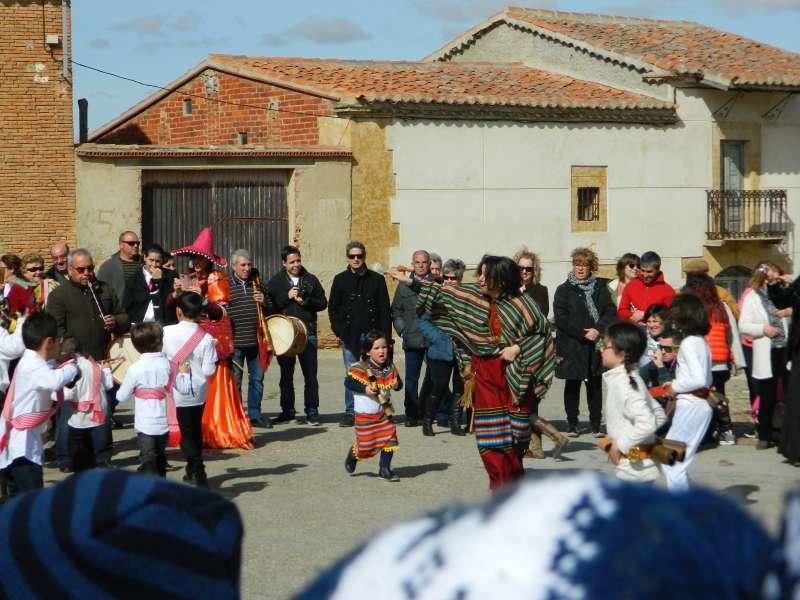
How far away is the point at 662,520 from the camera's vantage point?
76 cm

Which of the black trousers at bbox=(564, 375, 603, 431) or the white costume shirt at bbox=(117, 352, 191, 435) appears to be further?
the black trousers at bbox=(564, 375, 603, 431)

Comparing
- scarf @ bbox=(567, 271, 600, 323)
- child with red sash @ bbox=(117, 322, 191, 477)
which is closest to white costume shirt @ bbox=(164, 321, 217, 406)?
child with red sash @ bbox=(117, 322, 191, 477)

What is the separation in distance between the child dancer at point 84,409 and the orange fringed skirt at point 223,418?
192 cm

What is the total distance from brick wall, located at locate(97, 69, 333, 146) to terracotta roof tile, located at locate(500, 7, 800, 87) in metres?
6.25

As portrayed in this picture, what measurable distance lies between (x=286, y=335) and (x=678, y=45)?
16.5 meters

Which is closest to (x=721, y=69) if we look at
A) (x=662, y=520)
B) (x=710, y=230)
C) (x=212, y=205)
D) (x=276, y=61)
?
(x=710, y=230)

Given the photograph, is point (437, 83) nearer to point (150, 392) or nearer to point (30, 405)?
point (150, 392)

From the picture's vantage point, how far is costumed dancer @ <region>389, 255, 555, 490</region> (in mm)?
8492

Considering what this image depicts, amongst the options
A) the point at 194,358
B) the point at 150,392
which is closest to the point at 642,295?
the point at 194,358

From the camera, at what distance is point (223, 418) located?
1162 centimetres

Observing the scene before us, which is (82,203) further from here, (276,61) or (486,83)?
(486,83)

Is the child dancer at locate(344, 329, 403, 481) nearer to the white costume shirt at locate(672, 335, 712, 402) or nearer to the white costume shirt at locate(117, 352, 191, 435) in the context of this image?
the white costume shirt at locate(117, 352, 191, 435)

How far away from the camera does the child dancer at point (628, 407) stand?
7547mm

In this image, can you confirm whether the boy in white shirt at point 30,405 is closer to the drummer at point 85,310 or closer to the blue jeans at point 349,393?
the drummer at point 85,310
